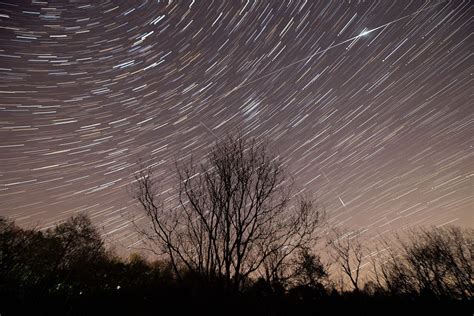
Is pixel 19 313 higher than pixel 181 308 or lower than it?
higher

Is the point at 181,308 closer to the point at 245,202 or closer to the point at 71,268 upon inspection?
the point at 245,202

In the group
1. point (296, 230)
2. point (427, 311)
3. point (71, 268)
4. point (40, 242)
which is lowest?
point (427, 311)

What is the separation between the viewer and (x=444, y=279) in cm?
3228

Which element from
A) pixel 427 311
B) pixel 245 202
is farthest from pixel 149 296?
pixel 427 311

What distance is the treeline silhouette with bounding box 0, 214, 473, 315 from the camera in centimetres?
893

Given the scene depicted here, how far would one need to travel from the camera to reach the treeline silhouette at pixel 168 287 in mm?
8930

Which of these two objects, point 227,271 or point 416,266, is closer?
point 227,271

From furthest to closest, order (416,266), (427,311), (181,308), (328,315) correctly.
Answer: (416,266)
(427,311)
(328,315)
(181,308)

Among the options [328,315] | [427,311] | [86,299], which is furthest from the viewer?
[427,311]

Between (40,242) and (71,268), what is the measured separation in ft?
26.5

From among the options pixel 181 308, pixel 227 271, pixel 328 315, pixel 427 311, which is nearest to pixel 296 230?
pixel 227 271

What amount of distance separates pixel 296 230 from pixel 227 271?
3.35 metres

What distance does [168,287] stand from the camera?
506 inches

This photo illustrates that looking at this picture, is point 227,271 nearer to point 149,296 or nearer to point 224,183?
point 224,183
